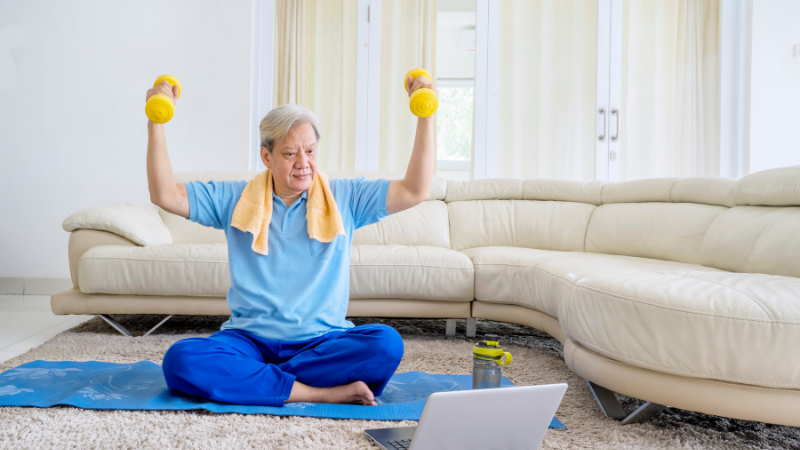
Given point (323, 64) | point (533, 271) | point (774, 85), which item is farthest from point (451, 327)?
point (774, 85)

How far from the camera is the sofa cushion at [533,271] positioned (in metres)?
1.92

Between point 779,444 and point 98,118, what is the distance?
425 centimetres

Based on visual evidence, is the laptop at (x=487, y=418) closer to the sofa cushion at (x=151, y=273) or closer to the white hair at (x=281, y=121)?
the white hair at (x=281, y=121)

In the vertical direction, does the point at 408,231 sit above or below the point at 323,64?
below

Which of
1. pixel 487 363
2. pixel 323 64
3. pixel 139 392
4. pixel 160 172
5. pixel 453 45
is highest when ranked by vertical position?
pixel 453 45

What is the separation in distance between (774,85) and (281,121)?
12.7 feet

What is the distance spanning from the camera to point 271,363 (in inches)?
61.7

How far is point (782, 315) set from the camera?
1178mm

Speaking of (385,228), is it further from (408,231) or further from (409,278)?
(409,278)

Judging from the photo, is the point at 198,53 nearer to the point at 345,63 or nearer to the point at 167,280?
the point at 345,63

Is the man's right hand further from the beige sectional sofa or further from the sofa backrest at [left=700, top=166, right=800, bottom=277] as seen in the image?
the sofa backrest at [left=700, top=166, right=800, bottom=277]

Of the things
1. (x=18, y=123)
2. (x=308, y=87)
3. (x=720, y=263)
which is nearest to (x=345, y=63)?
(x=308, y=87)

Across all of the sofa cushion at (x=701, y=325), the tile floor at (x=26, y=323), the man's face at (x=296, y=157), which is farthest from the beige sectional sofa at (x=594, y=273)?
the man's face at (x=296, y=157)

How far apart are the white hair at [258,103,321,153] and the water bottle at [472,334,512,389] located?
30.5 inches
